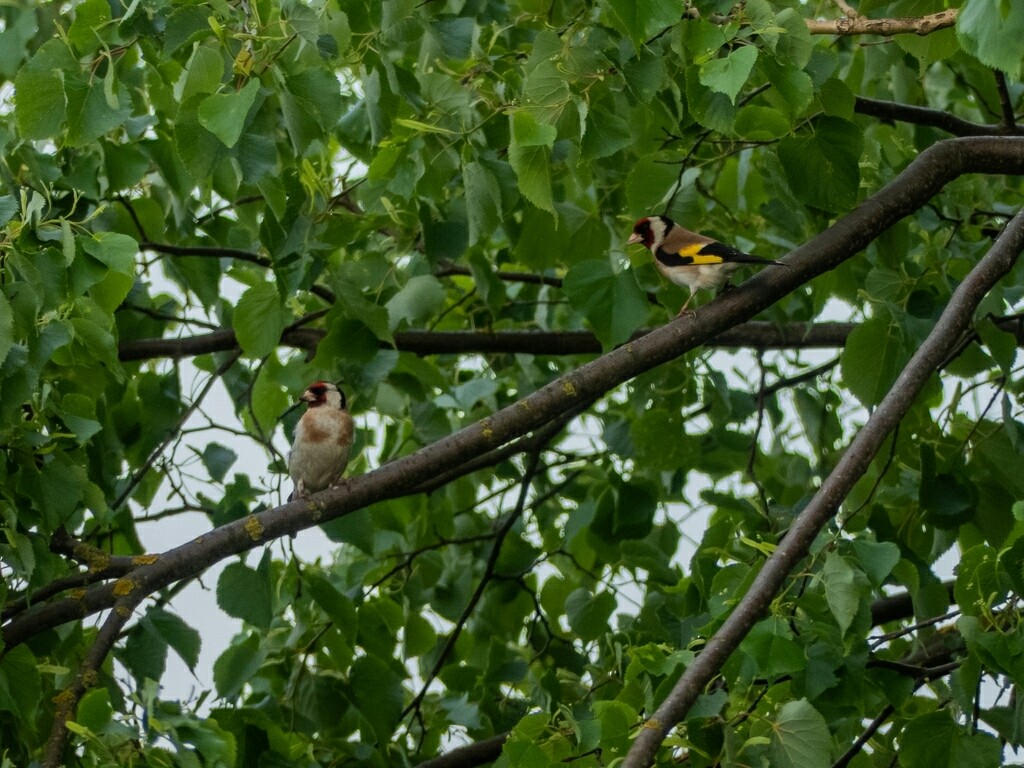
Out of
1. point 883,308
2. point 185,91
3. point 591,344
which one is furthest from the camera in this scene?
point 591,344

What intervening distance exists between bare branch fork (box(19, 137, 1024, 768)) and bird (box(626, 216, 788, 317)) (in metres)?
0.66

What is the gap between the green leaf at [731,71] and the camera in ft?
8.96

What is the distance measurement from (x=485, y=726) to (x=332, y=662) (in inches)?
22.4

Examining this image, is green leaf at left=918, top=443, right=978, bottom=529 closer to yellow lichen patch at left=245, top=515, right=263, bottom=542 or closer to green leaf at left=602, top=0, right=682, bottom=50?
green leaf at left=602, top=0, right=682, bottom=50

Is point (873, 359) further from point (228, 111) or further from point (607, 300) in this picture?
point (228, 111)

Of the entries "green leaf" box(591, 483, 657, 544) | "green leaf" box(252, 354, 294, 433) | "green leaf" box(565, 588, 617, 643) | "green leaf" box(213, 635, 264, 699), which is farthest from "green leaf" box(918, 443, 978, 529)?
"green leaf" box(252, 354, 294, 433)

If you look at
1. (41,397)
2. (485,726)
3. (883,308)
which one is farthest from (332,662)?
(883,308)

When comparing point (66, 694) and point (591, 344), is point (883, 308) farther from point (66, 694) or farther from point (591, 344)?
point (66, 694)

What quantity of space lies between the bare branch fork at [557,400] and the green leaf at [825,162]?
0.08 meters

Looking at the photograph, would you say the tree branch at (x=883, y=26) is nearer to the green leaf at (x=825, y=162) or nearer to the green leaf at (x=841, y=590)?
the green leaf at (x=825, y=162)

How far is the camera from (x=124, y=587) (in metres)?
3.29

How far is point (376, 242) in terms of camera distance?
494cm

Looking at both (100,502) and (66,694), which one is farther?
(100,502)

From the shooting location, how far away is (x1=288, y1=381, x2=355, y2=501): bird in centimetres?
503
